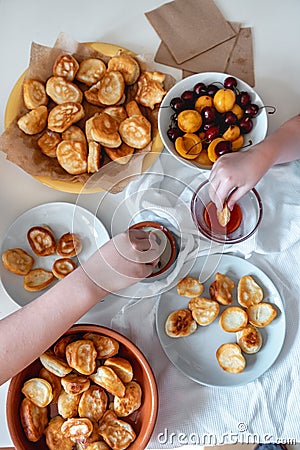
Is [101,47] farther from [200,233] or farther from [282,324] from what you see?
[282,324]

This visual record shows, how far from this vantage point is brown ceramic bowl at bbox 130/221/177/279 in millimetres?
982

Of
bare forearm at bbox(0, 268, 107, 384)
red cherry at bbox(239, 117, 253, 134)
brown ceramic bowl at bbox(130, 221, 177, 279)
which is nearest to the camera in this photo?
bare forearm at bbox(0, 268, 107, 384)

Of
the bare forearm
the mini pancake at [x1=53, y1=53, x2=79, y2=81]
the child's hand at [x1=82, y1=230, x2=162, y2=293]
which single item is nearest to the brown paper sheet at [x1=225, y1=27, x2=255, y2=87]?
the mini pancake at [x1=53, y1=53, x2=79, y2=81]

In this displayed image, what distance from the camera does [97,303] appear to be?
102 cm

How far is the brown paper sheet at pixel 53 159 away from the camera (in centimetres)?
106

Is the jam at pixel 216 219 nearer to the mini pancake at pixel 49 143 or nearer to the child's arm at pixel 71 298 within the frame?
the child's arm at pixel 71 298

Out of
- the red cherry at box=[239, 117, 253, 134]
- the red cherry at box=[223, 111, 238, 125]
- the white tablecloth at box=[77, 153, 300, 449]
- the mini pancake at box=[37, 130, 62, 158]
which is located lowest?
the white tablecloth at box=[77, 153, 300, 449]

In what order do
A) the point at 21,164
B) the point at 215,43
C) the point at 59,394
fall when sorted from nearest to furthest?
the point at 59,394, the point at 21,164, the point at 215,43

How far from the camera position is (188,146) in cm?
107

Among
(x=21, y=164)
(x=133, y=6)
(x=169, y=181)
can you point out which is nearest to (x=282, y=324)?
(x=169, y=181)

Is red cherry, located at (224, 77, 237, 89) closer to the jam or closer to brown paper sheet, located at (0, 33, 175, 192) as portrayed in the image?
brown paper sheet, located at (0, 33, 175, 192)

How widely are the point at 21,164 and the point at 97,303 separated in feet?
1.00

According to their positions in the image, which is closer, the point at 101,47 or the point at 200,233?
the point at 200,233

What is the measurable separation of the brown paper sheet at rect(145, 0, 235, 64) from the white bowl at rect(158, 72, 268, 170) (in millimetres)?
86
